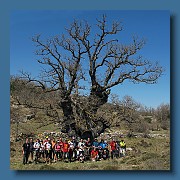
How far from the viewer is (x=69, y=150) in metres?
11.3

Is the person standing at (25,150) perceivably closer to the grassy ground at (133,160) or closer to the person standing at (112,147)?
the grassy ground at (133,160)

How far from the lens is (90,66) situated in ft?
37.0

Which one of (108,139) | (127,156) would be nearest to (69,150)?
(108,139)

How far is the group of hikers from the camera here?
11.1 meters

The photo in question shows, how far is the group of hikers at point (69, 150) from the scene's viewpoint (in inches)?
436

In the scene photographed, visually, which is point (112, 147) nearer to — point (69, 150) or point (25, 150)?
point (69, 150)

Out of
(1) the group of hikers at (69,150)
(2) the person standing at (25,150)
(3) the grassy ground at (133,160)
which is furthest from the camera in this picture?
(1) the group of hikers at (69,150)

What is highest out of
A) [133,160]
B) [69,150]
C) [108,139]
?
[108,139]

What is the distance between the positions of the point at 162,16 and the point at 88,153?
3.94 meters

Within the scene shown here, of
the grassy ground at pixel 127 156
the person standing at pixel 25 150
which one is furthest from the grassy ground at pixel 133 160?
the person standing at pixel 25 150

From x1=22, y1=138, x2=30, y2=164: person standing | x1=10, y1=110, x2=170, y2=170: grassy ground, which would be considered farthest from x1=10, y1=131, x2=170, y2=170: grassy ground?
x1=22, y1=138, x2=30, y2=164: person standing

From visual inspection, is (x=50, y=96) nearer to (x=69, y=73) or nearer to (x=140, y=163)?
(x=69, y=73)

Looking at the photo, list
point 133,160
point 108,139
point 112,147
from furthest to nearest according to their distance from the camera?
point 108,139, point 112,147, point 133,160

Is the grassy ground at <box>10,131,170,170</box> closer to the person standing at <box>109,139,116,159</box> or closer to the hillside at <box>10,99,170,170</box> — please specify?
the hillside at <box>10,99,170,170</box>
